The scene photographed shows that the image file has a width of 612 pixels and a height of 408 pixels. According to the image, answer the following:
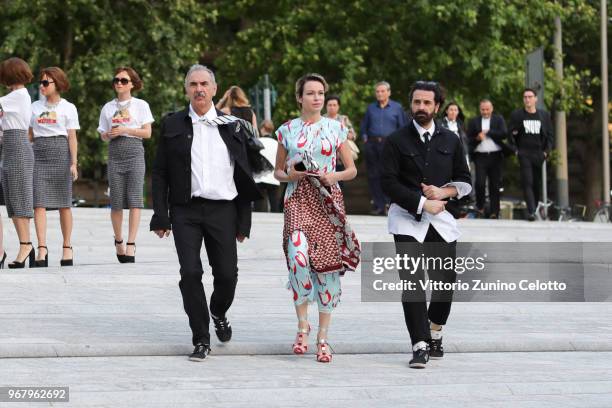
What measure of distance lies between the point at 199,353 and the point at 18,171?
5107 mm

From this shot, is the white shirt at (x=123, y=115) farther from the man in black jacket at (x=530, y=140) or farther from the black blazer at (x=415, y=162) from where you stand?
the man in black jacket at (x=530, y=140)

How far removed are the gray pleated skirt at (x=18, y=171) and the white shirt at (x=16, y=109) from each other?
0.26 ft

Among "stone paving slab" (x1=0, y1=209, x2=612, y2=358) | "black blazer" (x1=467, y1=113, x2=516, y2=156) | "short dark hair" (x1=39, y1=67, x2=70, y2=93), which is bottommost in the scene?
"stone paving slab" (x1=0, y1=209, x2=612, y2=358)

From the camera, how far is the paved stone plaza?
8.65m

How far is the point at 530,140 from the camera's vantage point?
2217 cm

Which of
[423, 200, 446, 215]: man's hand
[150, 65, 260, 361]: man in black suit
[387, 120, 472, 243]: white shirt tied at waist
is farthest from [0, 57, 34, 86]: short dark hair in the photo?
[423, 200, 446, 215]: man's hand

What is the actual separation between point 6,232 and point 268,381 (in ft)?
33.6

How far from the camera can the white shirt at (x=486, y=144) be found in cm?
2283

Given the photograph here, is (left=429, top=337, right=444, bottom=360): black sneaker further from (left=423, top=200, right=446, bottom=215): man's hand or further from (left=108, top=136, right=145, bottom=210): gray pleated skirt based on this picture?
(left=108, top=136, right=145, bottom=210): gray pleated skirt

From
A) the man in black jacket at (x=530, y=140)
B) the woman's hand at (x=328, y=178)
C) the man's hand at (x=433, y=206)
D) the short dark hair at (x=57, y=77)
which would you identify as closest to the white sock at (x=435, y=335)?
the man's hand at (x=433, y=206)

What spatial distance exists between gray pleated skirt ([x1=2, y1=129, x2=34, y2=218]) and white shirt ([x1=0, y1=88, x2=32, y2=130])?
8 centimetres

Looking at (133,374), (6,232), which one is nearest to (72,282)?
(133,374)

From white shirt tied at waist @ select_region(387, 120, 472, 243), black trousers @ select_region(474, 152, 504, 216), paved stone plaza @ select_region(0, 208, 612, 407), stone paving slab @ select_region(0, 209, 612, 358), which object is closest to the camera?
paved stone plaza @ select_region(0, 208, 612, 407)

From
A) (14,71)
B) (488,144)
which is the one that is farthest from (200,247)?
(488,144)
